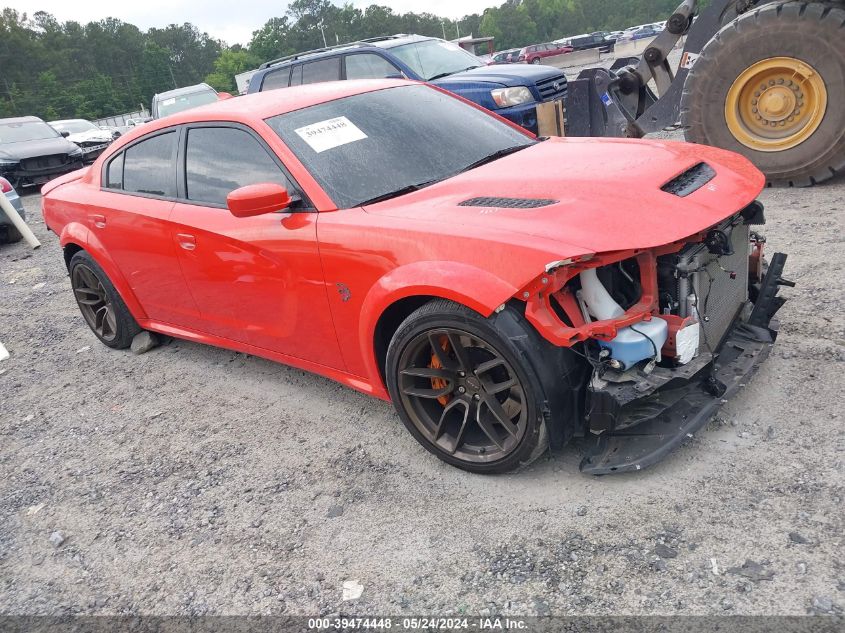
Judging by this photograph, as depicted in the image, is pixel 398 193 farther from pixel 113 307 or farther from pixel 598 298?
pixel 113 307

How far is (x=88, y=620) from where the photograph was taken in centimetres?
257

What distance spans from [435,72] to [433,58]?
381 millimetres

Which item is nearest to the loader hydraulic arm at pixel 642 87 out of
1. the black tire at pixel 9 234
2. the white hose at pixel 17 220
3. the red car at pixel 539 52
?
the white hose at pixel 17 220

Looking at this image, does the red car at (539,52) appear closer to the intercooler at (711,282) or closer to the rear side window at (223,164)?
the rear side window at (223,164)

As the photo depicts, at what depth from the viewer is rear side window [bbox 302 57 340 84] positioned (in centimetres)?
963

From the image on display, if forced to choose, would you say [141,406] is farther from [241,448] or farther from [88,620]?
[88,620]

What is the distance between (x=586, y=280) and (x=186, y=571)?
201 cm

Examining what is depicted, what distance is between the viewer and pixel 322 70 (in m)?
9.80

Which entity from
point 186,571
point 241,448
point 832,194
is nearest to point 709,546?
point 186,571

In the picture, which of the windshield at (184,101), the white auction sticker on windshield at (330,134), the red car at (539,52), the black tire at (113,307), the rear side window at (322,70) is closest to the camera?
the white auction sticker on windshield at (330,134)

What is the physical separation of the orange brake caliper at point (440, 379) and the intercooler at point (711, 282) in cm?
93

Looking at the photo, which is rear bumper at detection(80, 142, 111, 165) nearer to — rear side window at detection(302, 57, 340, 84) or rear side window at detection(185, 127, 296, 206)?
rear side window at detection(302, 57, 340, 84)

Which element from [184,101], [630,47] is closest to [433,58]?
[184,101]

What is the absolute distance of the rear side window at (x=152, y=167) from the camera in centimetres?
405
